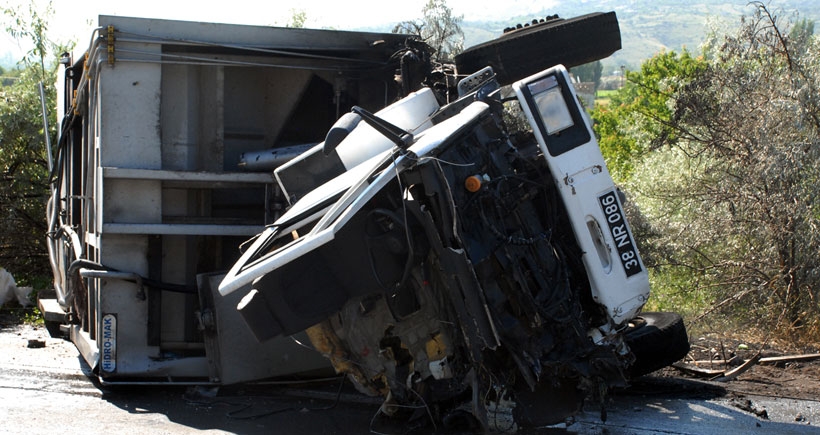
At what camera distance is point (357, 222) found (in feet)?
13.6

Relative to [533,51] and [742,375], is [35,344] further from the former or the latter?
[742,375]

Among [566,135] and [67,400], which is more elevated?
[566,135]

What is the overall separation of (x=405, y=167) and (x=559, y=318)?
1071 mm

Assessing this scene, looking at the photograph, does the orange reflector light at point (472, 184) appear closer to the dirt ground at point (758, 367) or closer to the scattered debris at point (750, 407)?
the scattered debris at point (750, 407)

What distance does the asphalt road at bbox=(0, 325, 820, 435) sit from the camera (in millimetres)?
4711

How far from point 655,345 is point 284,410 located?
93.5 inches

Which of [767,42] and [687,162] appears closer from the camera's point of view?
[767,42]

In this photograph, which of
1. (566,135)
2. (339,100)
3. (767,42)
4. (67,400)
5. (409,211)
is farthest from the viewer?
(767,42)

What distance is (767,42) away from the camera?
8.52 m

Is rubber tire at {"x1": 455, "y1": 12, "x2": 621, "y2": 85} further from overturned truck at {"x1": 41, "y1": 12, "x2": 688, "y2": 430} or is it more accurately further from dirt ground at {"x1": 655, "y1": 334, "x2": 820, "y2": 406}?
dirt ground at {"x1": 655, "y1": 334, "x2": 820, "y2": 406}

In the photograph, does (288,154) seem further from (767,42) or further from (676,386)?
(767,42)

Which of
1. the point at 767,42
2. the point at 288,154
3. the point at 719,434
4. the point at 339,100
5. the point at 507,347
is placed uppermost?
the point at 767,42

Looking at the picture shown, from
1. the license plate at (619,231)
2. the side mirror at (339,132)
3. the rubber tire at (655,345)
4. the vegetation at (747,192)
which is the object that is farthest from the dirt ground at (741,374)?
the side mirror at (339,132)

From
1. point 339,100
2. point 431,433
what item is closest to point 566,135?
point 431,433
